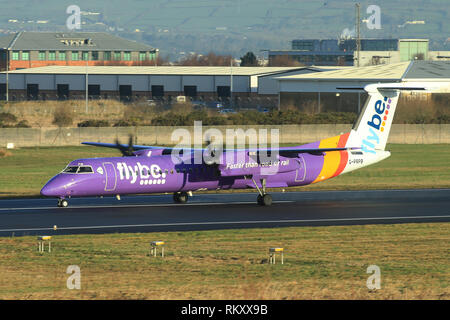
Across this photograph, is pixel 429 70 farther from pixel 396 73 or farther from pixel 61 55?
pixel 61 55

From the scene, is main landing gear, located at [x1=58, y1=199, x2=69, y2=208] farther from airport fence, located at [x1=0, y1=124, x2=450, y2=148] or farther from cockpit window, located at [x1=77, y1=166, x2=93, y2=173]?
airport fence, located at [x1=0, y1=124, x2=450, y2=148]

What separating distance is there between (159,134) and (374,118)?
3620 cm

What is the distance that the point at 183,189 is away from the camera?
131 feet

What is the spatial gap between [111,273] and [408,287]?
9.45 m

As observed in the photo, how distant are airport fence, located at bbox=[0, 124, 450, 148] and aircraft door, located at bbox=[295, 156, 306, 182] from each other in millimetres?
33314

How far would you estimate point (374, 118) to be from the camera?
4412cm

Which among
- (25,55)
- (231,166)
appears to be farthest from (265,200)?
(25,55)

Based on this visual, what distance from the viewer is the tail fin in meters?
43.7

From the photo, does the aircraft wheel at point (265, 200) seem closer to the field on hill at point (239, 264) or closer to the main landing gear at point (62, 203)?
the field on hill at point (239, 264)

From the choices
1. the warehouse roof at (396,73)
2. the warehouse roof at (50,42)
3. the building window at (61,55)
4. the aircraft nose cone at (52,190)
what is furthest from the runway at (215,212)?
the building window at (61,55)

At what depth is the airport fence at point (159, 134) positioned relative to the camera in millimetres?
74106

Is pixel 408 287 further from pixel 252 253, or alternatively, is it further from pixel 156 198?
pixel 156 198

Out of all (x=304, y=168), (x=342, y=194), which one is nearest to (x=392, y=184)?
(x=342, y=194)

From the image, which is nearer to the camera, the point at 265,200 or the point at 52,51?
the point at 265,200
